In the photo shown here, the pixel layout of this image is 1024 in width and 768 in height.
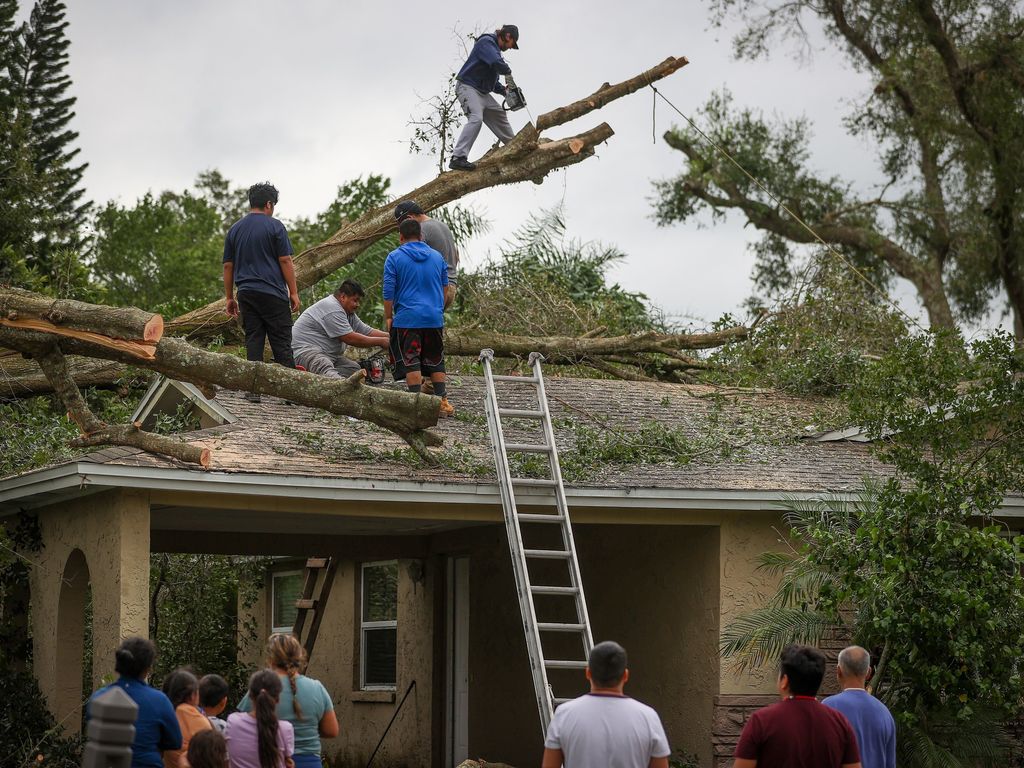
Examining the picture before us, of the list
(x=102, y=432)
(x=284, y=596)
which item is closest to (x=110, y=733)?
(x=102, y=432)

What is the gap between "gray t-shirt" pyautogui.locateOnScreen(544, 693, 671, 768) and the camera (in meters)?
5.45

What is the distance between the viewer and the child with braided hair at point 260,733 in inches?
244

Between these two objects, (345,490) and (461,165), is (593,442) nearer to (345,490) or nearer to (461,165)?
(345,490)

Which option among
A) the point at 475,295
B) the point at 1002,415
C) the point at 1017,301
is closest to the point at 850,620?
the point at 1002,415

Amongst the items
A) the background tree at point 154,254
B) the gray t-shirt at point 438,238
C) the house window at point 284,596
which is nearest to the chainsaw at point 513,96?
the gray t-shirt at point 438,238

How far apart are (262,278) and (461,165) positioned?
3742mm

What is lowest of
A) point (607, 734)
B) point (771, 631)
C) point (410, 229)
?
point (771, 631)

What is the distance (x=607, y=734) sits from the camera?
5.46 metres

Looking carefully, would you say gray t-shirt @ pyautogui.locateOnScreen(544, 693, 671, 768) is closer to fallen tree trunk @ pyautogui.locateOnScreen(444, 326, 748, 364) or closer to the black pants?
the black pants

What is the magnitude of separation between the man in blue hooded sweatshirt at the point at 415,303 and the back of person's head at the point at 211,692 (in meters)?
4.58

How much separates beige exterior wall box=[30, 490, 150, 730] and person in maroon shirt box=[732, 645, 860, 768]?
15.3 ft

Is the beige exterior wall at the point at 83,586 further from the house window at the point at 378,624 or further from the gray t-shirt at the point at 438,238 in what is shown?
the house window at the point at 378,624

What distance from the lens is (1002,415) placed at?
10.2 meters

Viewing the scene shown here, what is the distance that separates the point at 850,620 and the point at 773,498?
1.26m
